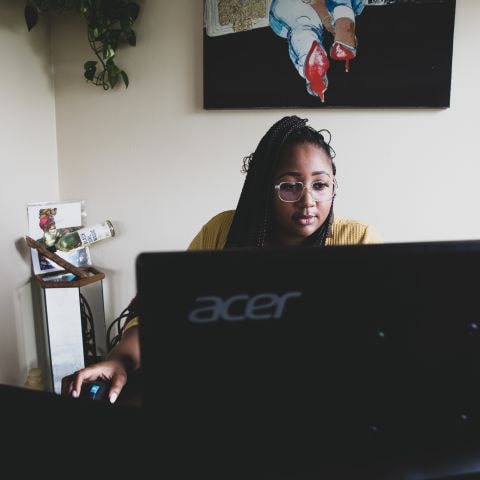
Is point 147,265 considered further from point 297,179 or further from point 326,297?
point 297,179

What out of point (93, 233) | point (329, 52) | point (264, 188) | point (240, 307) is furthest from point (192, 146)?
point (240, 307)

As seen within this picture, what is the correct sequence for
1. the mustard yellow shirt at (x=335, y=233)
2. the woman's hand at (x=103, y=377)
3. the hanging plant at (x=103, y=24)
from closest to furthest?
the woman's hand at (x=103, y=377)
the mustard yellow shirt at (x=335, y=233)
the hanging plant at (x=103, y=24)

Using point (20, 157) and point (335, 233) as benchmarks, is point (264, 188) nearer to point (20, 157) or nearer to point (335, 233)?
point (335, 233)

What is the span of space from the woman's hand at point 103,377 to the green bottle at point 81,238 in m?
1.27

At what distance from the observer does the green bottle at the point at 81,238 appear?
1.92 m

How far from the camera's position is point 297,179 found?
99 centimetres

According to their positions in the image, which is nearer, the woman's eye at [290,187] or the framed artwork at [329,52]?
the woman's eye at [290,187]

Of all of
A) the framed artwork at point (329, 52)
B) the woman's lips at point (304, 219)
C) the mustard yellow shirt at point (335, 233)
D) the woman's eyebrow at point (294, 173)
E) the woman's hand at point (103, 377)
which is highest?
the framed artwork at point (329, 52)

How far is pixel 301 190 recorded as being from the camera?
986 millimetres

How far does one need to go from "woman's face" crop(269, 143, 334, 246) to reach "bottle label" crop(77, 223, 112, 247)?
1208 millimetres

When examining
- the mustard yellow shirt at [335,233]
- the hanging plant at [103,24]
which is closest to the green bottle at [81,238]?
the hanging plant at [103,24]

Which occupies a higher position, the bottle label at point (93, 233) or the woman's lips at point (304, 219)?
the woman's lips at point (304, 219)

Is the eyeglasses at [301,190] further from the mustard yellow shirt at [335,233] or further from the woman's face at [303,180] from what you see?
the mustard yellow shirt at [335,233]

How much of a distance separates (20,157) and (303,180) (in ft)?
4.71
